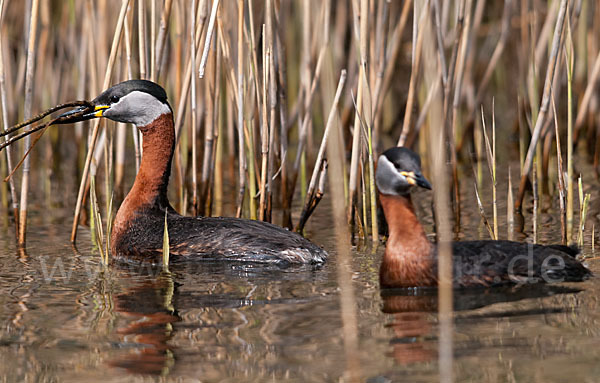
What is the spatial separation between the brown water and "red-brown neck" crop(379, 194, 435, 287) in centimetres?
10

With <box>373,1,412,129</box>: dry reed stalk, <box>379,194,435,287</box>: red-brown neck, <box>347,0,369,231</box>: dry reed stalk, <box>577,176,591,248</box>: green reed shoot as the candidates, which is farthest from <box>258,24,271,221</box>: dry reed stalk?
<box>577,176,591,248</box>: green reed shoot

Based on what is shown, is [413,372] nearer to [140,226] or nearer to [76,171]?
[140,226]

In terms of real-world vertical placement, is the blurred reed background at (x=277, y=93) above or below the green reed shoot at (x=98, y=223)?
above

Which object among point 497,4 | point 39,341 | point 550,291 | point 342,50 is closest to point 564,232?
point 550,291

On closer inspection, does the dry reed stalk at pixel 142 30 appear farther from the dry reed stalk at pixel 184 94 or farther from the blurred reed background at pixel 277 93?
the dry reed stalk at pixel 184 94

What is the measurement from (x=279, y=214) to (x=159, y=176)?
155 centimetres

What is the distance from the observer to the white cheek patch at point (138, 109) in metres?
6.45

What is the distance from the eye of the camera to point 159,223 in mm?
6496

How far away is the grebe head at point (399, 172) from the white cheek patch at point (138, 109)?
6.77 ft

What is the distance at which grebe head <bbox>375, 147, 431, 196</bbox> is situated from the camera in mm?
5020

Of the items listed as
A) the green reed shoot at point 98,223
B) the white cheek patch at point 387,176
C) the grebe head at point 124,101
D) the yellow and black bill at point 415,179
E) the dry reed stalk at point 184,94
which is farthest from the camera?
the grebe head at point 124,101

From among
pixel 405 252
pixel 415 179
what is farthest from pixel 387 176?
pixel 405 252

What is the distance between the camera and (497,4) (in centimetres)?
1354

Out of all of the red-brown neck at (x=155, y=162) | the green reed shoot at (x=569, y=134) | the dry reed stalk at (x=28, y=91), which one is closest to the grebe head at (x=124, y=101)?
the red-brown neck at (x=155, y=162)
